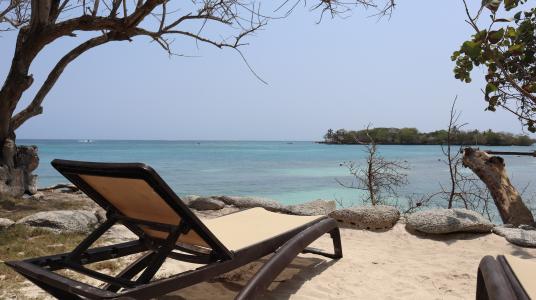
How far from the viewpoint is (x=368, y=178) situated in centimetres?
847

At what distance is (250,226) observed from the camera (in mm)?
3568

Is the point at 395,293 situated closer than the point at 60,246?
Yes

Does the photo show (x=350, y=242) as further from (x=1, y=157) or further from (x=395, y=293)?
(x=1, y=157)

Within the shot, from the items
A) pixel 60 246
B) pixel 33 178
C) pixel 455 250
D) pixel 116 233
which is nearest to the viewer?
pixel 60 246

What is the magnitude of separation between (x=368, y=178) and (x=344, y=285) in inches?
203

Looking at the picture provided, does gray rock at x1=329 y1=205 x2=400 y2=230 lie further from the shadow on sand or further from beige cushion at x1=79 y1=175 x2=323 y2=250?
beige cushion at x1=79 y1=175 x2=323 y2=250

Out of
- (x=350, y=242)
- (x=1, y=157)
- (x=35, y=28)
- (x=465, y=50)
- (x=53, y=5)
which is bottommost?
(x=350, y=242)

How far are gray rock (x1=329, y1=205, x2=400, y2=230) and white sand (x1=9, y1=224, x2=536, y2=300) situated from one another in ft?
1.30

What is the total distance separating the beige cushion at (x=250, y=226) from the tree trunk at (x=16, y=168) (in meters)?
6.35

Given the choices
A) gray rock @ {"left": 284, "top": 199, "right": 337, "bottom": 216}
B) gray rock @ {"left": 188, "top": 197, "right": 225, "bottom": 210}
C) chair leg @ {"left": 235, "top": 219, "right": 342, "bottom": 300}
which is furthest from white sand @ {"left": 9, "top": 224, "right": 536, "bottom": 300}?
gray rock @ {"left": 188, "top": 197, "right": 225, "bottom": 210}

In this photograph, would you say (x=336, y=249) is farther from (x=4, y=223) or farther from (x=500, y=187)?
(x=4, y=223)

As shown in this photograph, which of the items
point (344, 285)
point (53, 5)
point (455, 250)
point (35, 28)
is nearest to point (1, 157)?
point (35, 28)

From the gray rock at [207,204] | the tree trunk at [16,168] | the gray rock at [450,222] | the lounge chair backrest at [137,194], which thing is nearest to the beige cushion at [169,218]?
the lounge chair backrest at [137,194]

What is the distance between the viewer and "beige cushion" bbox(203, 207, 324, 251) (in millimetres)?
3072
